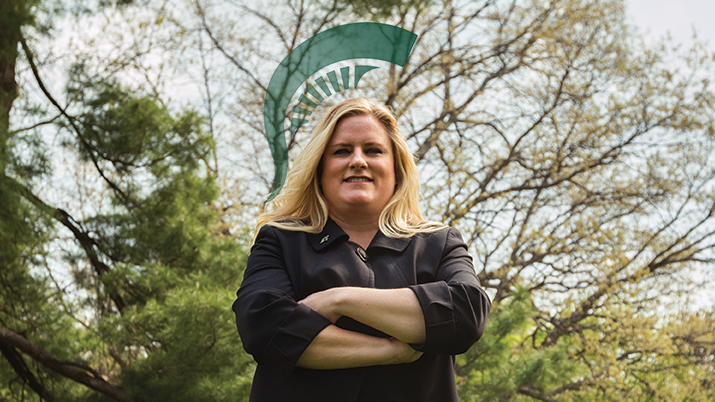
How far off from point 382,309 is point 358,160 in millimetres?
434

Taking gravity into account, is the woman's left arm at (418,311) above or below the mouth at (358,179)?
below

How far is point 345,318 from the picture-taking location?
1477 mm

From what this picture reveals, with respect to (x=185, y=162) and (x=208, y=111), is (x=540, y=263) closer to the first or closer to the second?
(x=185, y=162)

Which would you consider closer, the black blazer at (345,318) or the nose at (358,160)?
the black blazer at (345,318)

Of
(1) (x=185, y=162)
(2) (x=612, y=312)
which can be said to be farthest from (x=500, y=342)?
(1) (x=185, y=162)

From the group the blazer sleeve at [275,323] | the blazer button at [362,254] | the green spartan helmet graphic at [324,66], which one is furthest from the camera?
the green spartan helmet graphic at [324,66]

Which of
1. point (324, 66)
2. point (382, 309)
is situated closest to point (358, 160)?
point (382, 309)

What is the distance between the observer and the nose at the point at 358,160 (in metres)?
1.63

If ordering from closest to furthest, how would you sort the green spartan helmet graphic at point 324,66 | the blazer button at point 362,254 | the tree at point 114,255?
1. the blazer button at point 362,254
2. the green spartan helmet graphic at point 324,66
3. the tree at point 114,255

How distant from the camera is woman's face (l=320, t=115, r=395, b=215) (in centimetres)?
164

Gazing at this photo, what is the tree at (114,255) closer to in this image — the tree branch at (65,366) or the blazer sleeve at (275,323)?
the tree branch at (65,366)

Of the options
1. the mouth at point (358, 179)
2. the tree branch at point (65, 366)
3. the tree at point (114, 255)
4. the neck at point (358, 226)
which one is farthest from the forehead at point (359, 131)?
the tree branch at point (65, 366)

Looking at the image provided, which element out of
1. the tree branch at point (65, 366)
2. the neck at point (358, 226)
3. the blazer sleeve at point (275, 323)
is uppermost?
the tree branch at point (65, 366)

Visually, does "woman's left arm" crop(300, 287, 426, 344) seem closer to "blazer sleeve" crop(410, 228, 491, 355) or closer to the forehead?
"blazer sleeve" crop(410, 228, 491, 355)
